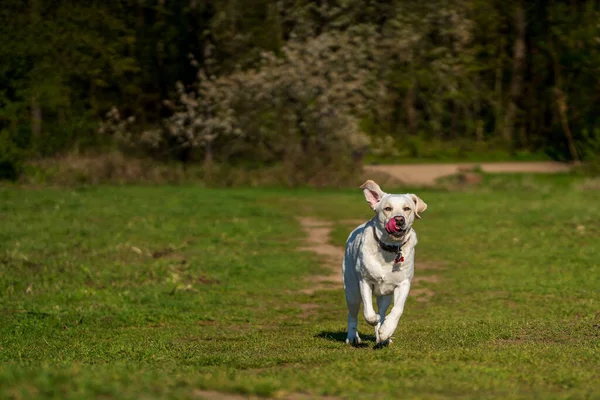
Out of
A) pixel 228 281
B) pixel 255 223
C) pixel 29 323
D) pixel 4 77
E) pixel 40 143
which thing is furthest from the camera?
pixel 40 143

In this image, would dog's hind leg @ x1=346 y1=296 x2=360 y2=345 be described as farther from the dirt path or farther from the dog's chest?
the dirt path

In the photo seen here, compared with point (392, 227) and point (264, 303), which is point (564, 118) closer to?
point (264, 303)

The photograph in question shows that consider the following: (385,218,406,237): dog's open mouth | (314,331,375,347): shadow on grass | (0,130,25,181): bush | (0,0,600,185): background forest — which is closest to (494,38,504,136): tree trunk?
(0,0,600,185): background forest

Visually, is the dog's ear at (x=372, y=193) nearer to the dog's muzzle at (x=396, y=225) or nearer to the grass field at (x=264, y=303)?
the dog's muzzle at (x=396, y=225)

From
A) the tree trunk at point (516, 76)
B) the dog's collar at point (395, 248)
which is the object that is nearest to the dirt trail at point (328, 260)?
the dog's collar at point (395, 248)

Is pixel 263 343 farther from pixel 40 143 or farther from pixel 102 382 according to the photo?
pixel 40 143

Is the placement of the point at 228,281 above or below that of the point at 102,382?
below

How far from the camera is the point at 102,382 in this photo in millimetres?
6730

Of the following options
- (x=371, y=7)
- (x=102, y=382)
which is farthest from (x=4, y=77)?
(x=102, y=382)

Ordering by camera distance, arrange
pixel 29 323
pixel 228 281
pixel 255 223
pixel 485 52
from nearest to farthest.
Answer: pixel 29 323, pixel 228 281, pixel 255 223, pixel 485 52

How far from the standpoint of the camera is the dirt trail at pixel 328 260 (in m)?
18.6

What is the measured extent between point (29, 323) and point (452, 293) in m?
7.39

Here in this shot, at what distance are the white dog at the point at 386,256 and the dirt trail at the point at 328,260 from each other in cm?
673

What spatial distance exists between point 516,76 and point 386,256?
186ft
